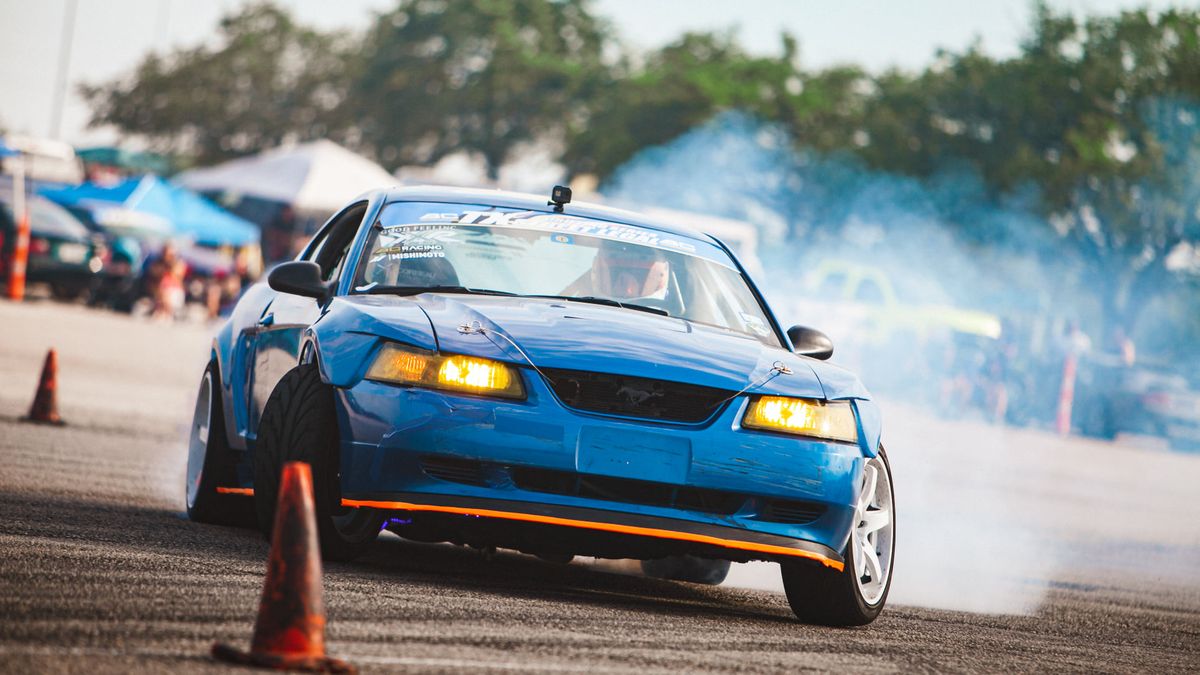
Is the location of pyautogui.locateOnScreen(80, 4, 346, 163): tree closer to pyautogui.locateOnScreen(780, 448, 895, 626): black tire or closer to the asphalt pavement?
the asphalt pavement

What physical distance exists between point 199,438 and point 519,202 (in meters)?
1.88

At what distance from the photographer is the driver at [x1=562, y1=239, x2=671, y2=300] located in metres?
7.26

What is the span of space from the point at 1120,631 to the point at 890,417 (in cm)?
1937

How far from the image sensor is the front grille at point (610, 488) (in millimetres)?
6008

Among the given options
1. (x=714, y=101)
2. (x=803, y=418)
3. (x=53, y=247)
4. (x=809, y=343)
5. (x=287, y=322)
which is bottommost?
(x=803, y=418)

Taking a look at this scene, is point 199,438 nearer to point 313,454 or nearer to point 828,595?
point 313,454

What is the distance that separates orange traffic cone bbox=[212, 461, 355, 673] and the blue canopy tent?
105ft

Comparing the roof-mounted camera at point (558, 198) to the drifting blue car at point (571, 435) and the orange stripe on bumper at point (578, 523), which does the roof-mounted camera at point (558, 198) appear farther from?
the orange stripe on bumper at point (578, 523)

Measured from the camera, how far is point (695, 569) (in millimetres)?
8211

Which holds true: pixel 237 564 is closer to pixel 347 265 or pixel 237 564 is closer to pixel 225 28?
pixel 347 265

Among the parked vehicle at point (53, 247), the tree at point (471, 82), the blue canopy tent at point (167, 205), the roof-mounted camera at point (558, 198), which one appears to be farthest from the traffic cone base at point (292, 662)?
the tree at point (471, 82)

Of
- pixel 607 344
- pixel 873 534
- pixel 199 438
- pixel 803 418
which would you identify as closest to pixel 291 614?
pixel 607 344

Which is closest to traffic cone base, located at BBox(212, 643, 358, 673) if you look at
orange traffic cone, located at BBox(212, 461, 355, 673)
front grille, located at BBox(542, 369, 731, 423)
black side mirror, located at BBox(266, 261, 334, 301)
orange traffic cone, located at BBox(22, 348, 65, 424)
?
orange traffic cone, located at BBox(212, 461, 355, 673)

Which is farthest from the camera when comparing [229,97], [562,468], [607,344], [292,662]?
[229,97]
